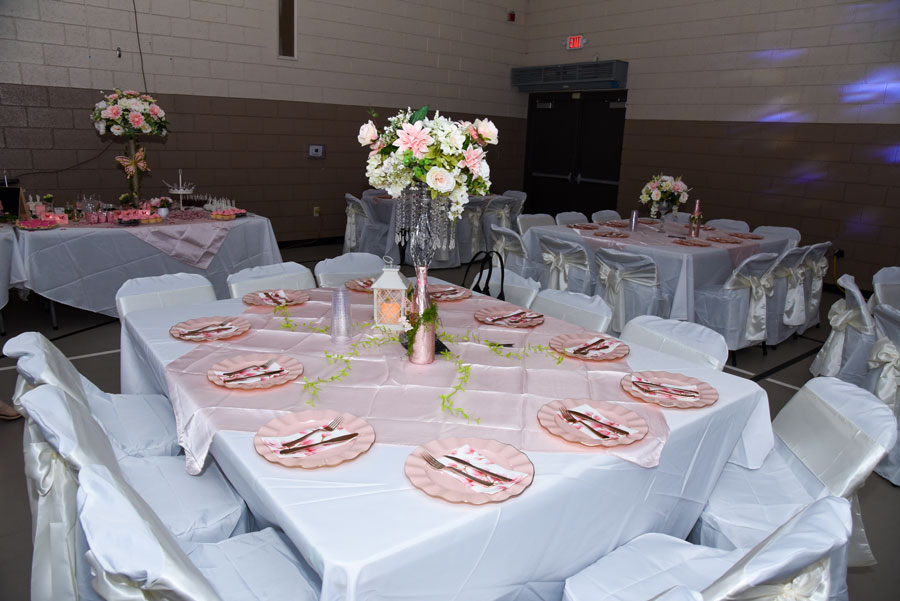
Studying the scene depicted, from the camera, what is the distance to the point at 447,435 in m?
1.55

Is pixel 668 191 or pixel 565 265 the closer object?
pixel 565 265

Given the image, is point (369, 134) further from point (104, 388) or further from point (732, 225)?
point (732, 225)

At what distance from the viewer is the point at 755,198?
7.41 m

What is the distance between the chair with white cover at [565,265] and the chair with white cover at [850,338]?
165cm

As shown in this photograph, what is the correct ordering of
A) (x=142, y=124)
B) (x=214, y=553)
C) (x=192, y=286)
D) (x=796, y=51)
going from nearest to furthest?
(x=214, y=553) → (x=192, y=286) → (x=142, y=124) → (x=796, y=51)

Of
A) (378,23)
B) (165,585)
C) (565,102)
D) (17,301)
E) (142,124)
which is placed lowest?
(17,301)

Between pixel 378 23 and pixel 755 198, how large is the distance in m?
5.48

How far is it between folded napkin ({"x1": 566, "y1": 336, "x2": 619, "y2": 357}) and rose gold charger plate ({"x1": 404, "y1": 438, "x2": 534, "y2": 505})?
735 millimetres

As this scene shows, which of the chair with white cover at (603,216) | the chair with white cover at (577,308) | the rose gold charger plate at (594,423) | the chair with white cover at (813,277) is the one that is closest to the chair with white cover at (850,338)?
the chair with white cover at (813,277)

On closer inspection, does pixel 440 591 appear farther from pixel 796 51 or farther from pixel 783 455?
pixel 796 51

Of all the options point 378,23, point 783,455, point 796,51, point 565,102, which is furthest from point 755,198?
point 783,455

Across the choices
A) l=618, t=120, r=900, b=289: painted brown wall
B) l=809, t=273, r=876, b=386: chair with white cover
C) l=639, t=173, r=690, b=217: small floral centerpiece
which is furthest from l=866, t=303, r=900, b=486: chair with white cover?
l=618, t=120, r=900, b=289: painted brown wall

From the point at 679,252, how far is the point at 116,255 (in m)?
4.27
